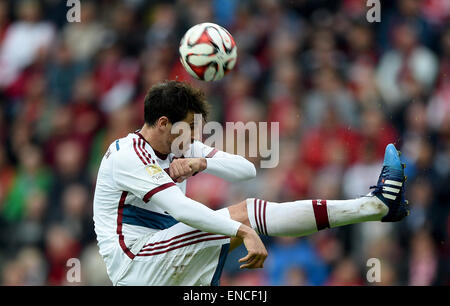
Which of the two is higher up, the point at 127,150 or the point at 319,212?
the point at 127,150

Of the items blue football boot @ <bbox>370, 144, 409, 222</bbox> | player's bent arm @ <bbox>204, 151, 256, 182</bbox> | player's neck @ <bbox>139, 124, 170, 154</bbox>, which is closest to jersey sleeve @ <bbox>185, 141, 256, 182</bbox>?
player's bent arm @ <bbox>204, 151, 256, 182</bbox>

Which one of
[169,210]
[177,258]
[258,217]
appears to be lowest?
[177,258]

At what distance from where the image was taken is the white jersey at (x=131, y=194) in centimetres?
607

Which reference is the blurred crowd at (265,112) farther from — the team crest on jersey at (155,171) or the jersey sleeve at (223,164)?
the team crest on jersey at (155,171)

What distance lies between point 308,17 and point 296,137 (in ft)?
7.11

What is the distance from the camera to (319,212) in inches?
246

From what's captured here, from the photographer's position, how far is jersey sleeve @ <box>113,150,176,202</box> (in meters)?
6.05

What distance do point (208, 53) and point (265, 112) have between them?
3872 mm

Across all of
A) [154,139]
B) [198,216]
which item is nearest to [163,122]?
[154,139]

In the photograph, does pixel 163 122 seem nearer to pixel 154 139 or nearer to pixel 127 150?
pixel 154 139

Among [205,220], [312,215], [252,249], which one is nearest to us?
[252,249]

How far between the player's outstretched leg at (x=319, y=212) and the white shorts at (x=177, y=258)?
28cm

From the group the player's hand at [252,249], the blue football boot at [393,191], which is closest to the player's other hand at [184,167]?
the player's hand at [252,249]
